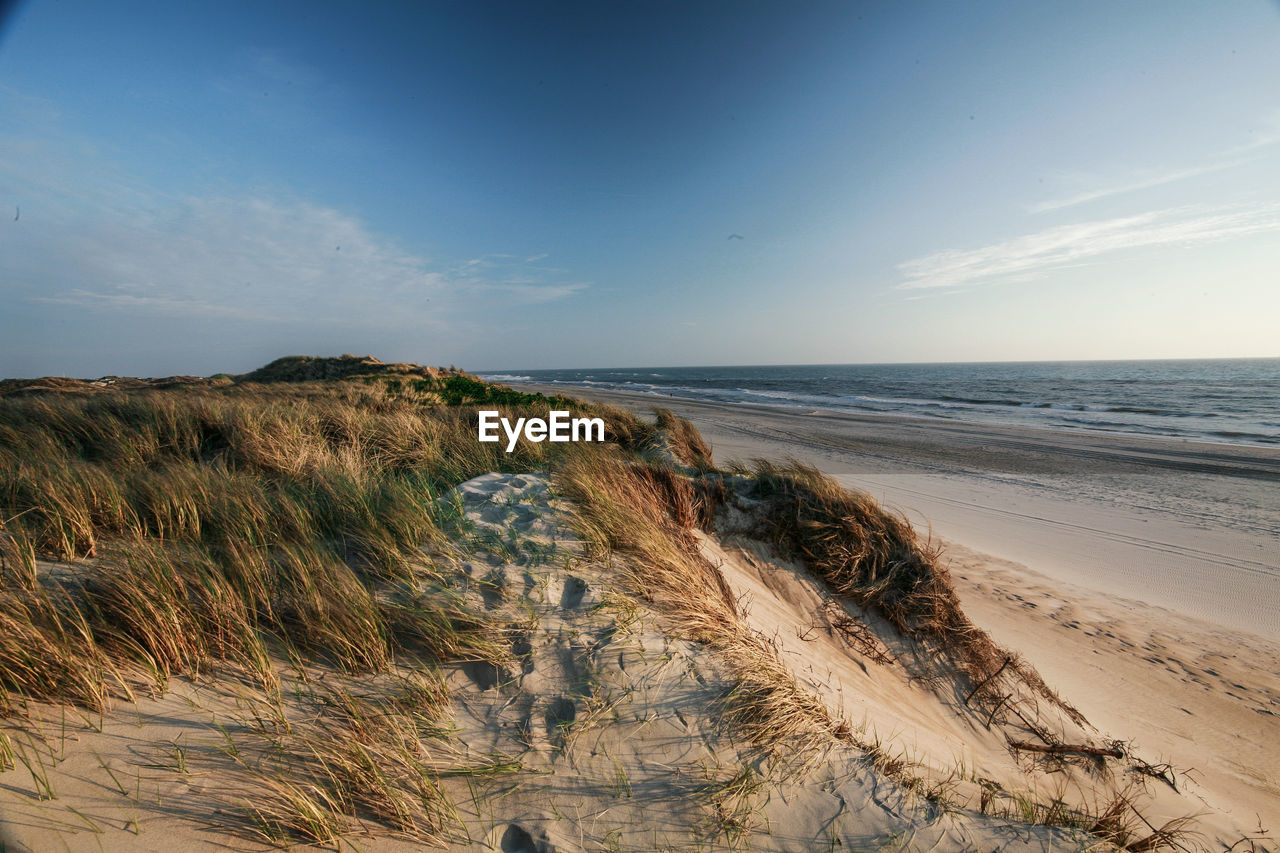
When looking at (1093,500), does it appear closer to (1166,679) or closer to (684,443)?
(1166,679)

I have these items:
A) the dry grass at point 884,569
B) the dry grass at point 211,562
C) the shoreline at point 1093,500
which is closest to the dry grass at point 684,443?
the shoreline at point 1093,500

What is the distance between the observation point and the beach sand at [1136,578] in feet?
12.3

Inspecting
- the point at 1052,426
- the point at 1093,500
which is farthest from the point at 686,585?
the point at 1052,426

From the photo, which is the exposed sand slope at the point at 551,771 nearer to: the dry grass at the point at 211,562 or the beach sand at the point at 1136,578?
the dry grass at the point at 211,562

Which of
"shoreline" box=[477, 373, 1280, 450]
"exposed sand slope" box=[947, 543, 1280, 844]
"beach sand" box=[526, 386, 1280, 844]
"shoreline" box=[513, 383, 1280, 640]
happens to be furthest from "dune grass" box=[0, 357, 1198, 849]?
"shoreline" box=[477, 373, 1280, 450]

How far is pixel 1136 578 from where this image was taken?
6.22 metres

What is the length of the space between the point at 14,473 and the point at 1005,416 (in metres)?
31.5

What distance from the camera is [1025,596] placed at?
565 centimetres

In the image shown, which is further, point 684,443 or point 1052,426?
point 1052,426

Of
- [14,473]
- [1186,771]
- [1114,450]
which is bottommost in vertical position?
[1186,771]

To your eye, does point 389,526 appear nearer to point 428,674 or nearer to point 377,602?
point 377,602

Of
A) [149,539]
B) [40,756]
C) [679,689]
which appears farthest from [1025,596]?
[149,539]

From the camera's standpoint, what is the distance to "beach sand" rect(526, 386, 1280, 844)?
3750 mm

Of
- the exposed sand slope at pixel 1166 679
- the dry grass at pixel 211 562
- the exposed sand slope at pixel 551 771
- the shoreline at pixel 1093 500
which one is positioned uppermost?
the dry grass at pixel 211 562
